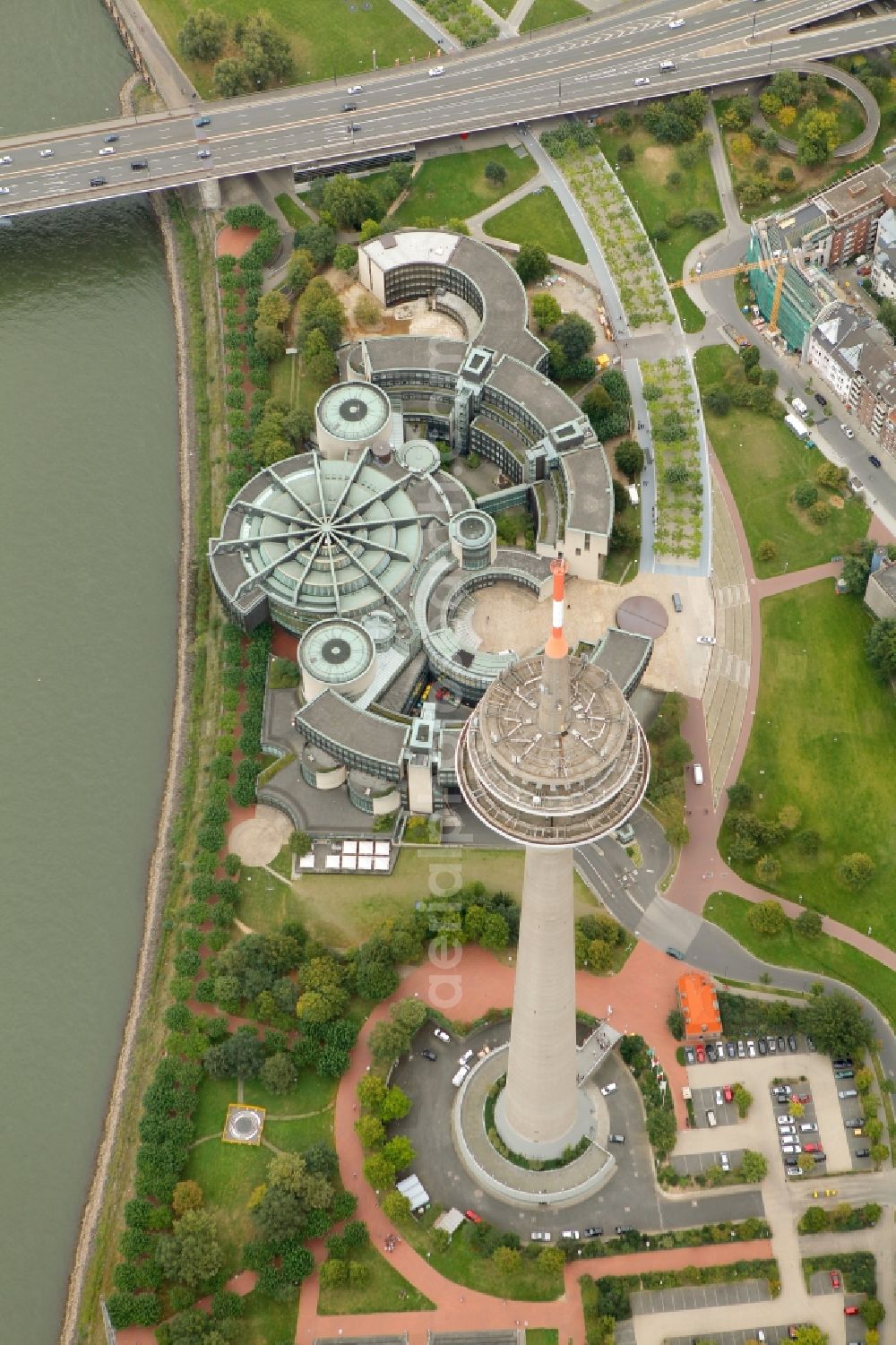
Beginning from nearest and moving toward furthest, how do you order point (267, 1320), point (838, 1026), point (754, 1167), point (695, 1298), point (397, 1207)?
point (267, 1320) < point (695, 1298) < point (397, 1207) < point (754, 1167) < point (838, 1026)

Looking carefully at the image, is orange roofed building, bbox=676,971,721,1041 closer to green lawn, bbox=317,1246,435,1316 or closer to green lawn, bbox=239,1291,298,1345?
green lawn, bbox=317,1246,435,1316

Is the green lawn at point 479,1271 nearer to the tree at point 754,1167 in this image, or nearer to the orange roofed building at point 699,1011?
the tree at point 754,1167

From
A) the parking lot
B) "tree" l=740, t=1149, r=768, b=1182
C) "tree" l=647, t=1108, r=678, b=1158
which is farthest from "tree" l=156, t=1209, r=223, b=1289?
"tree" l=740, t=1149, r=768, b=1182

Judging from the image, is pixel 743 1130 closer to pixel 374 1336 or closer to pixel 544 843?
pixel 374 1336

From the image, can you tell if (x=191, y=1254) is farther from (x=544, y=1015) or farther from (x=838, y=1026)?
(x=838, y=1026)

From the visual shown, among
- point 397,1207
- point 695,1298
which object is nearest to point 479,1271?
point 397,1207

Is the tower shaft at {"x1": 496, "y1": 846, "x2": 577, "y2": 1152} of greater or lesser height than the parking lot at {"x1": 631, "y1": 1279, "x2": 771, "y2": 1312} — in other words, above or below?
above

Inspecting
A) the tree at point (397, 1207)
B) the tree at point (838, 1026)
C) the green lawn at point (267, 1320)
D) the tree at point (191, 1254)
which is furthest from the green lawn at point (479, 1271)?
the tree at point (838, 1026)

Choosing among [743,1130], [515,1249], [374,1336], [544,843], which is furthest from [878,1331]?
[544,843]
